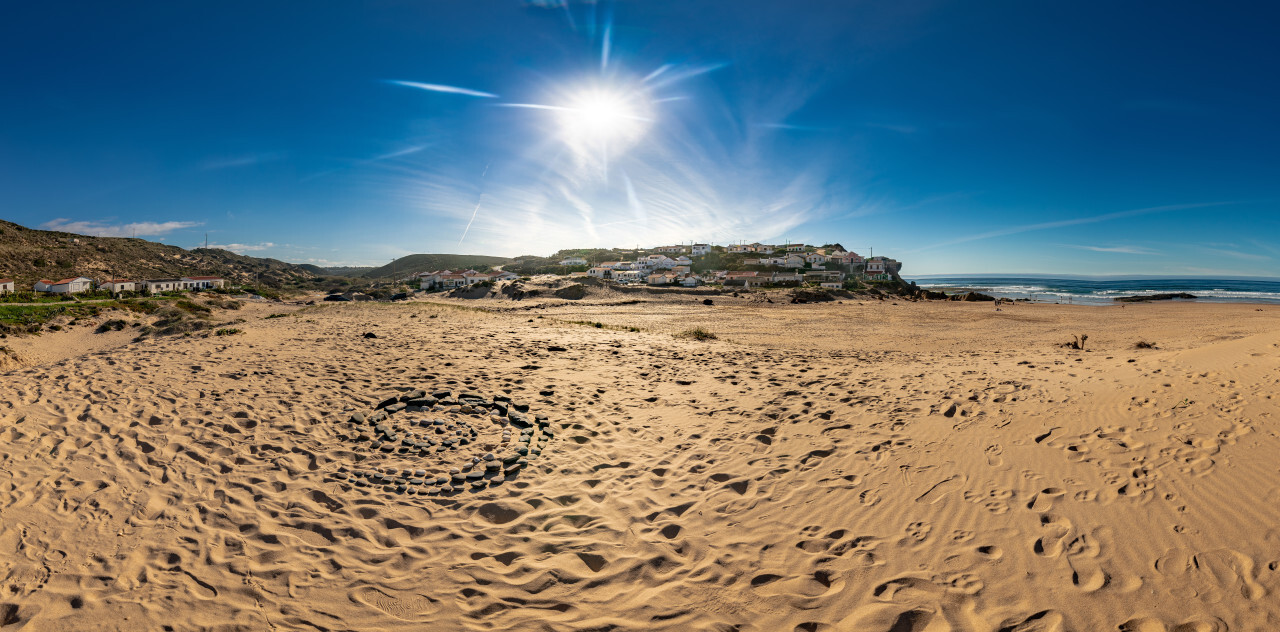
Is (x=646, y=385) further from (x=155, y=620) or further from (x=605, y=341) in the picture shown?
(x=155, y=620)

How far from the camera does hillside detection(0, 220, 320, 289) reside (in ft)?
196

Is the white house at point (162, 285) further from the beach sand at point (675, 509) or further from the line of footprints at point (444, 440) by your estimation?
the line of footprints at point (444, 440)

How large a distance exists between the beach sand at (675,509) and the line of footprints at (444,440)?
0.12m

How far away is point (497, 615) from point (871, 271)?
340 ft

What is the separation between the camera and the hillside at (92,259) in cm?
5981

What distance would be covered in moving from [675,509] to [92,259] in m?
109

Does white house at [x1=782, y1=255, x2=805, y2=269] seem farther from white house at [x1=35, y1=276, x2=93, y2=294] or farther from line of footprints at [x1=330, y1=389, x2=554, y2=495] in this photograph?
white house at [x1=35, y1=276, x2=93, y2=294]

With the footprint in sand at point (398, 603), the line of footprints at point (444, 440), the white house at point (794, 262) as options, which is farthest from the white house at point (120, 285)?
the white house at point (794, 262)

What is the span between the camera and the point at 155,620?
3.36m

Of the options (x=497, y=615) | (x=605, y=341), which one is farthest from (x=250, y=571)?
(x=605, y=341)

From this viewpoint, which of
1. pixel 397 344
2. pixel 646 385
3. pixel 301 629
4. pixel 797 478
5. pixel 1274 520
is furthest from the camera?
pixel 397 344

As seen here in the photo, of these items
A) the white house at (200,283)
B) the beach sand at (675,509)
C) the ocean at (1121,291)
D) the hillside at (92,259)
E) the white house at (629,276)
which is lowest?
the beach sand at (675,509)

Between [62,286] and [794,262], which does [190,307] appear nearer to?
[62,286]

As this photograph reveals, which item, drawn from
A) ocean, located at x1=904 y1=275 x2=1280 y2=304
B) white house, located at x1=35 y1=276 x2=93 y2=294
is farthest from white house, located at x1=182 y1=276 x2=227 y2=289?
ocean, located at x1=904 y1=275 x2=1280 y2=304
